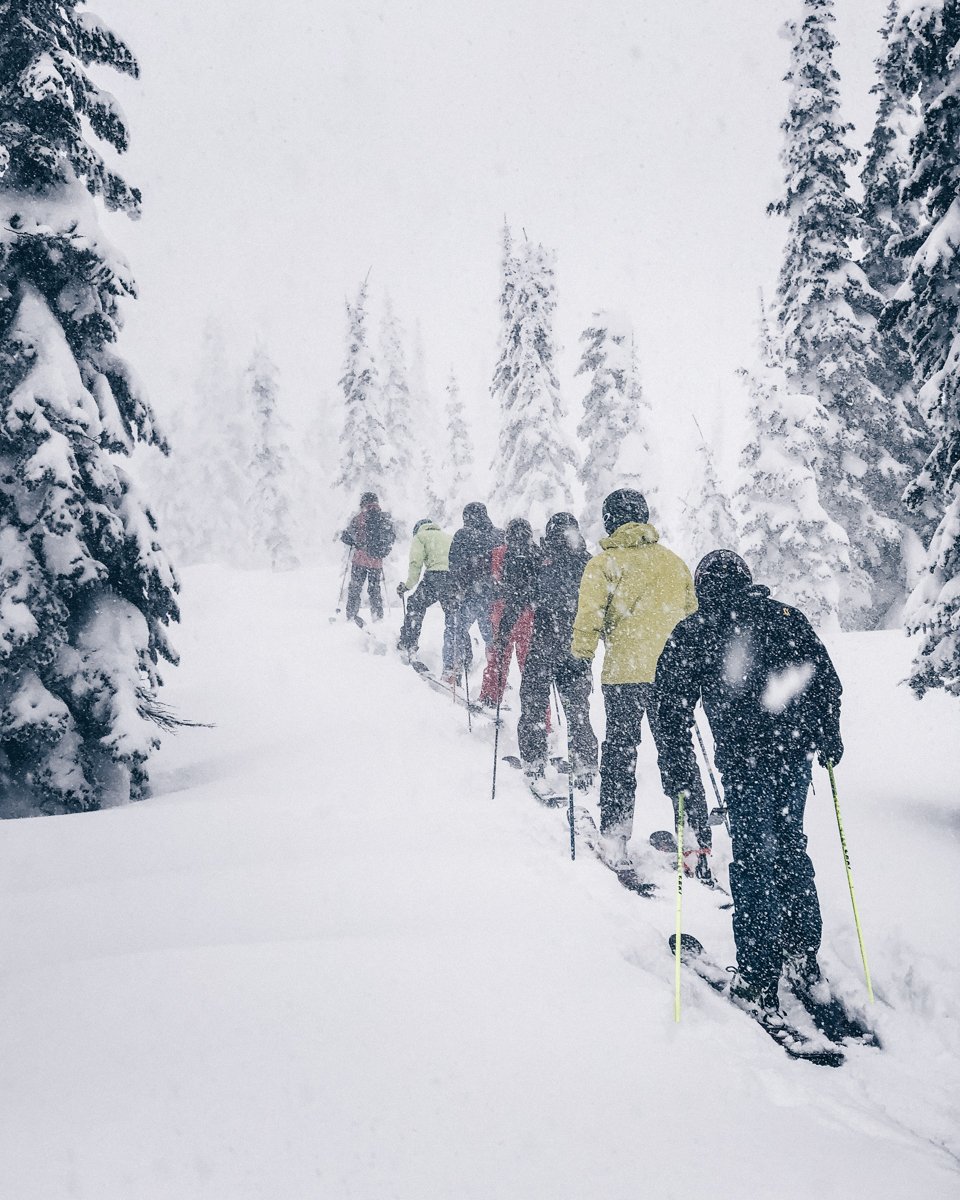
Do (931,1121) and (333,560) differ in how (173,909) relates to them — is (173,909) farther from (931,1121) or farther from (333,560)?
(333,560)

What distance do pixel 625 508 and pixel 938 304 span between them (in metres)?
3.86

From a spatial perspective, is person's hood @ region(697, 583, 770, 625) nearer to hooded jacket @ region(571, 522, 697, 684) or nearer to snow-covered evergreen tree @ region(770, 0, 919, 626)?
hooded jacket @ region(571, 522, 697, 684)

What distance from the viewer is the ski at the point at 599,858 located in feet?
17.4

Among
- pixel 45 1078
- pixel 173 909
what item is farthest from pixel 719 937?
pixel 45 1078

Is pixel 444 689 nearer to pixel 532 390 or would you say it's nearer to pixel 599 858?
pixel 599 858

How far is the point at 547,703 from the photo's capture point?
8117 mm

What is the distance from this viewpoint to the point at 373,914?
4453mm

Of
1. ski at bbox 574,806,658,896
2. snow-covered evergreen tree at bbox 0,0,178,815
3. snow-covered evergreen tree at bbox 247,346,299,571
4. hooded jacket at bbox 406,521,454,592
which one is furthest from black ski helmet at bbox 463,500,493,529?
snow-covered evergreen tree at bbox 247,346,299,571

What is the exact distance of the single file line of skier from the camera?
410 cm

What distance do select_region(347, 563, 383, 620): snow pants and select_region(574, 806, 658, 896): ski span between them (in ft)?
33.3

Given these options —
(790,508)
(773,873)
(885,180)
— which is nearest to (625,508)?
(773,873)

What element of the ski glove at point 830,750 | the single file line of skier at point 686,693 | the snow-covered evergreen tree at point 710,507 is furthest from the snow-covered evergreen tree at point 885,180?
the ski glove at point 830,750

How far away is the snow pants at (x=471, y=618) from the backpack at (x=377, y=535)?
4198 millimetres

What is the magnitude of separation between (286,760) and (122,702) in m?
1.82
